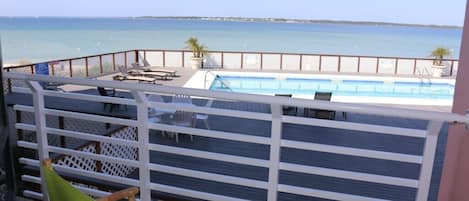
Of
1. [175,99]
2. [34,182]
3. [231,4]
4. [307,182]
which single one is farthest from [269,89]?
[231,4]

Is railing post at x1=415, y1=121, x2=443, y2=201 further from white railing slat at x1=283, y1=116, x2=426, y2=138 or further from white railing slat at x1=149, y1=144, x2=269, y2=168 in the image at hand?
white railing slat at x1=149, y1=144, x2=269, y2=168

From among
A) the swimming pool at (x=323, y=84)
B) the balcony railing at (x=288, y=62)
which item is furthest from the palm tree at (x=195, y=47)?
the swimming pool at (x=323, y=84)

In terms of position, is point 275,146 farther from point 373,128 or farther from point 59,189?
point 59,189

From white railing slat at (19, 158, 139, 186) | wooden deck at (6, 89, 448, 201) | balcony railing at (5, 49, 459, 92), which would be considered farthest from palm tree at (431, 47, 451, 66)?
white railing slat at (19, 158, 139, 186)

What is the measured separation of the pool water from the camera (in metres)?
14.2

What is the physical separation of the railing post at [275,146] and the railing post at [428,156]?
64 cm

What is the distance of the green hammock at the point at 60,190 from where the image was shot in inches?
55.4

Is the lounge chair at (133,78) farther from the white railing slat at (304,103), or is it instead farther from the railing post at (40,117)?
the white railing slat at (304,103)

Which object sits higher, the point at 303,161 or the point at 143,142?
the point at 143,142

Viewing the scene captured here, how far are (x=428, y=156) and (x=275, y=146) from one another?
682 mm

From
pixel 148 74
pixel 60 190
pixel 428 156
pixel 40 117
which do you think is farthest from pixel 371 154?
pixel 148 74

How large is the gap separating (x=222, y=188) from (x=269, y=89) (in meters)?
10.5

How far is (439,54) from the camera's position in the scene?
49.9ft

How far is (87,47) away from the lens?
47.1 metres
